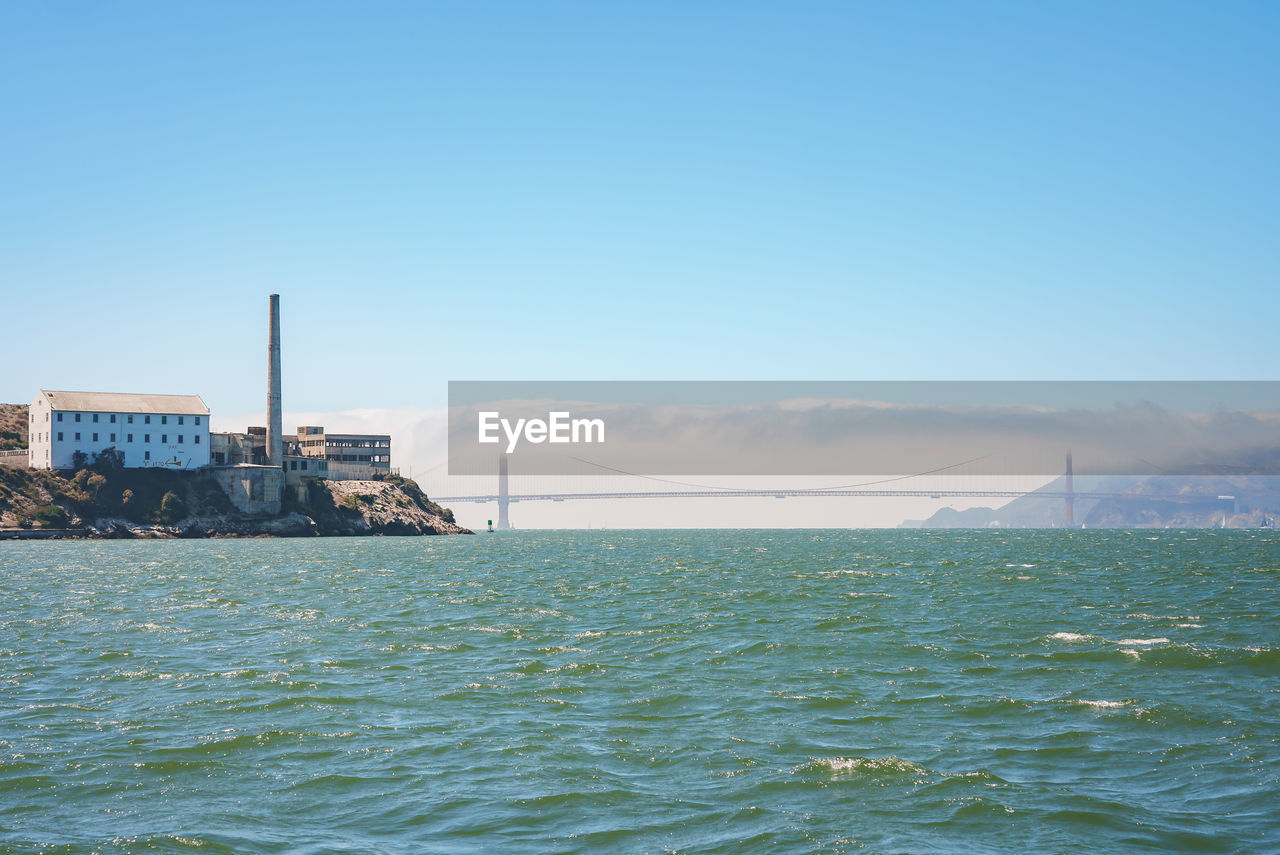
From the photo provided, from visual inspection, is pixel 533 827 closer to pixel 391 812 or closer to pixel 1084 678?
pixel 391 812

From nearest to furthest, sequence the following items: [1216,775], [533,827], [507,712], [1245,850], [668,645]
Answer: [1245,850], [533,827], [1216,775], [507,712], [668,645]

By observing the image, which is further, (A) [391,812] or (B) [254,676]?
(B) [254,676]

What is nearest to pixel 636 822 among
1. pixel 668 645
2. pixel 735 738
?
pixel 735 738

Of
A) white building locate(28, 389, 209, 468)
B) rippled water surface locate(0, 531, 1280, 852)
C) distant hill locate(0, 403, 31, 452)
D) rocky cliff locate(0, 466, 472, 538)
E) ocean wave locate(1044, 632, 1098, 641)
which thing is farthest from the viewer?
distant hill locate(0, 403, 31, 452)

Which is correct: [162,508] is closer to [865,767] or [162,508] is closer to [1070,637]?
[1070,637]

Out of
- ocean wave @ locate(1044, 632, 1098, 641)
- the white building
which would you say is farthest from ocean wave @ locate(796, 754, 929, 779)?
the white building

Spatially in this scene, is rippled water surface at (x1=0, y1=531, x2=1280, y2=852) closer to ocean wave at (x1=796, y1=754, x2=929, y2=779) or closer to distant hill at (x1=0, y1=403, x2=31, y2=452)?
ocean wave at (x1=796, y1=754, x2=929, y2=779)

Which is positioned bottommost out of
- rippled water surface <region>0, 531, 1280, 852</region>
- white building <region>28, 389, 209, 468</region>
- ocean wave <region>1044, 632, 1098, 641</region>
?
ocean wave <region>1044, 632, 1098, 641</region>
